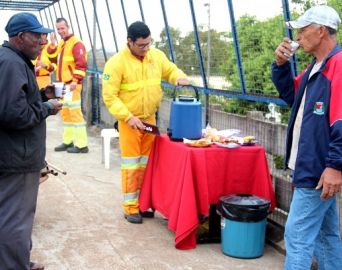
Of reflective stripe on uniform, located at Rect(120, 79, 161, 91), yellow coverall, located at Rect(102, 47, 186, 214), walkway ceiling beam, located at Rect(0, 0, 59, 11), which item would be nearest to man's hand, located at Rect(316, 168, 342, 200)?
yellow coverall, located at Rect(102, 47, 186, 214)

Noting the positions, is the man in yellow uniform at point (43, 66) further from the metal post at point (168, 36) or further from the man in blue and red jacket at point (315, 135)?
the man in blue and red jacket at point (315, 135)

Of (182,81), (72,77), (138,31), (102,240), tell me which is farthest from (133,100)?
(72,77)

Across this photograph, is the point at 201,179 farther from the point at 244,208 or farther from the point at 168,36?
the point at 168,36

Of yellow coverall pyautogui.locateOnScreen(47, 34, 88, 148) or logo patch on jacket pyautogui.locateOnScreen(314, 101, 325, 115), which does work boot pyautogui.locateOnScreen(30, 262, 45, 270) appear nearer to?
logo patch on jacket pyautogui.locateOnScreen(314, 101, 325, 115)

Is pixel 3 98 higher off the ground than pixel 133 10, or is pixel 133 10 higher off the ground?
pixel 133 10

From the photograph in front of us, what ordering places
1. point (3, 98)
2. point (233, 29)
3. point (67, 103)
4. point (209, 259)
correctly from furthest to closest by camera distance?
point (67, 103) → point (233, 29) → point (209, 259) → point (3, 98)

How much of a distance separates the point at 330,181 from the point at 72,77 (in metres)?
5.85

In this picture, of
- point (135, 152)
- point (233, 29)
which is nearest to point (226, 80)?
point (233, 29)

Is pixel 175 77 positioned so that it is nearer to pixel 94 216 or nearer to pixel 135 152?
pixel 135 152

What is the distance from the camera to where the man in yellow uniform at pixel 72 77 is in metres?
8.04

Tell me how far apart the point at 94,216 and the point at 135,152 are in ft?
2.64

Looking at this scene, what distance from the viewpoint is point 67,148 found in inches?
349

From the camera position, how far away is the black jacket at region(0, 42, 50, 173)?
306cm

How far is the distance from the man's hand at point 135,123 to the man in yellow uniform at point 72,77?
3.08 m
